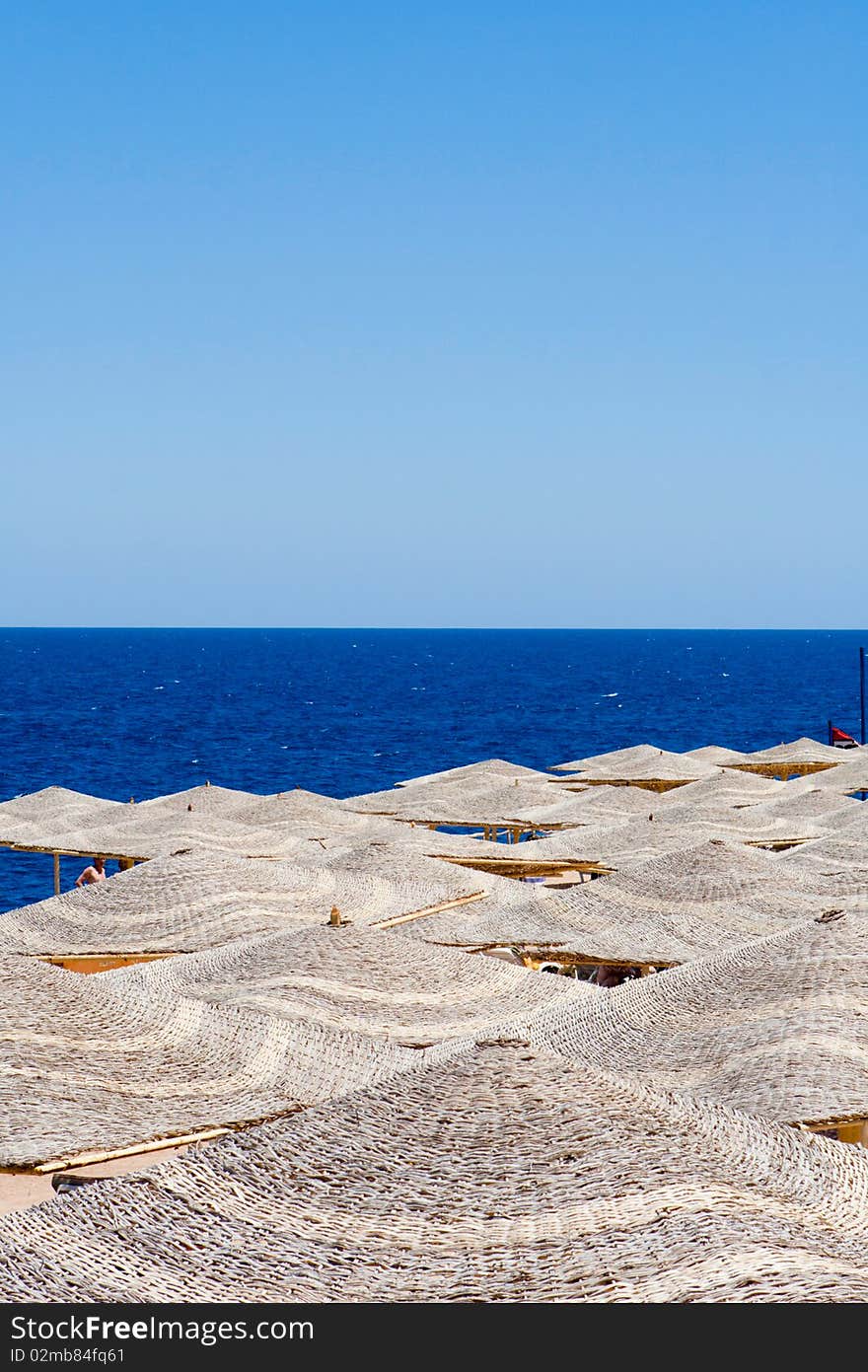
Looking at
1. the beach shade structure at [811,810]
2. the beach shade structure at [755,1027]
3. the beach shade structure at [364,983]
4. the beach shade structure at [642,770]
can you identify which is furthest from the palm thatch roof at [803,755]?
the beach shade structure at [364,983]

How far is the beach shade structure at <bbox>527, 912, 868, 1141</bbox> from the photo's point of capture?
670cm

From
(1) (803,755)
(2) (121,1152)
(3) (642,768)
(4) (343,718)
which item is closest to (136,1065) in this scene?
(2) (121,1152)

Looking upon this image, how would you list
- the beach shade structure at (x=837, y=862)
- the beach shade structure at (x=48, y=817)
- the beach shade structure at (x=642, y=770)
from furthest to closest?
1. the beach shade structure at (x=642, y=770)
2. the beach shade structure at (x=48, y=817)
3. the beach shade structure at (x=837, y=862)

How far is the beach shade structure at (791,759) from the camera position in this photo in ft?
95.0

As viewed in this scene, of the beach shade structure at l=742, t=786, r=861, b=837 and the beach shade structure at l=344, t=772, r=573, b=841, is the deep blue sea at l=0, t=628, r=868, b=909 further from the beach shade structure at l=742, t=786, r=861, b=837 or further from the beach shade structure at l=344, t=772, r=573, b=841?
the beach shade structure at l=742, t=786, r=861, b=837

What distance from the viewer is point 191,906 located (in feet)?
37.2

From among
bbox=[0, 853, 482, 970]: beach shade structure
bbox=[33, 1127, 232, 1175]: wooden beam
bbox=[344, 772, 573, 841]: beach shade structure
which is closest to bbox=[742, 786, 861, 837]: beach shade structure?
bbox=[344, 772, 573, 841]: beach shade structure

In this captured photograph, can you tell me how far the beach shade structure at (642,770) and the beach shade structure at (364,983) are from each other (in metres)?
17.0

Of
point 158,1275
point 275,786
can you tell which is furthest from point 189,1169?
point 275,786

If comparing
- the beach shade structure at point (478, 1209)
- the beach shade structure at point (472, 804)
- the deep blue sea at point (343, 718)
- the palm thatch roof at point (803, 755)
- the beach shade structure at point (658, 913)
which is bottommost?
the deep blue sea at point (343, 718)

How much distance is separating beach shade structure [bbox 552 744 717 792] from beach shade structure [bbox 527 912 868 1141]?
17.5m

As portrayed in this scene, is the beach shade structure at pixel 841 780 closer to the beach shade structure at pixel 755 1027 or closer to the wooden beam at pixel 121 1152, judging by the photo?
the beach shade structure at pixel 755 1027

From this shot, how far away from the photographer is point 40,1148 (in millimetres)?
5969

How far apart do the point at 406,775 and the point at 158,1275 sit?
4578 cm
